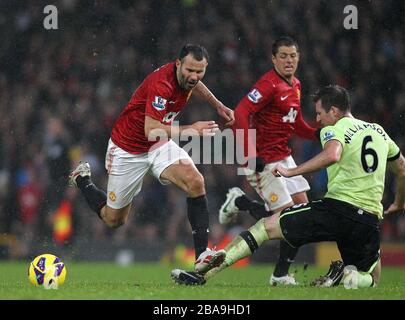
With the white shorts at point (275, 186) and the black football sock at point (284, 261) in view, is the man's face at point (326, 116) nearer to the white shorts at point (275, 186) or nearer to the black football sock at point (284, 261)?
the white shorts at point (275, 186)

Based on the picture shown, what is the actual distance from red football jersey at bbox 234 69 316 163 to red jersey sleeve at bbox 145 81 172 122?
127 cm

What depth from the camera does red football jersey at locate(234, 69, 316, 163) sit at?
9.14 m

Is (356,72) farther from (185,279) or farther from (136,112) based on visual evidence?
(185,279)

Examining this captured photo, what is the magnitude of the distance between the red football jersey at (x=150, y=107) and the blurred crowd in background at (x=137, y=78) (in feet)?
16.5

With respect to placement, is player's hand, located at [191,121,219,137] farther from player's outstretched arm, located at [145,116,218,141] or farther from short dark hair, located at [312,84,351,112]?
short dark hair, located at [312,84,351,112]

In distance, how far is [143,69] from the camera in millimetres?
15617

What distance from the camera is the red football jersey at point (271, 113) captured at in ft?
30.0

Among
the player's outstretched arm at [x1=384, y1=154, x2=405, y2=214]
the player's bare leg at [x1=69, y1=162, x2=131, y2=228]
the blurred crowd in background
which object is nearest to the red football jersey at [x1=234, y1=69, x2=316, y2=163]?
the player's bare leg at [x1=69, y1=162, x2=131, y2=228]

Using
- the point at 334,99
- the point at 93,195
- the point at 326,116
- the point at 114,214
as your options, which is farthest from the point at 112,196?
the point at 334,99

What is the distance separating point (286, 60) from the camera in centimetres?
917

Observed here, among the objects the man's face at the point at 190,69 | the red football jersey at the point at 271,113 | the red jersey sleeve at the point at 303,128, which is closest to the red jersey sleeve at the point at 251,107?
the red football jersey at the point at 271,113

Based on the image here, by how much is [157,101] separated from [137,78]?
300 inches
